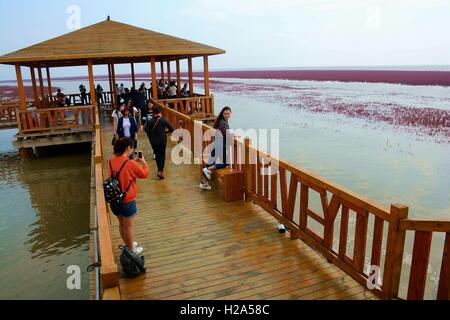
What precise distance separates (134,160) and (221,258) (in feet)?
5.80

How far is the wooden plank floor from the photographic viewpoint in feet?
13.4

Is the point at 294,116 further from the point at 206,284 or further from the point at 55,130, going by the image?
the point at 206,284

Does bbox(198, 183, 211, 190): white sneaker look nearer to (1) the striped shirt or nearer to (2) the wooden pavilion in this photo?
(1) the striped shirt

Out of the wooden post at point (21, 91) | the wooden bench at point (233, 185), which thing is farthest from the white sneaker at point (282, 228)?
the wooden post at point (21, 91)

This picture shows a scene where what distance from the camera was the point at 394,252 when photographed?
3.53 metres

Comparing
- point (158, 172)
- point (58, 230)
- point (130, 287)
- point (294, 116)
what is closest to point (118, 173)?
point (130, 287)

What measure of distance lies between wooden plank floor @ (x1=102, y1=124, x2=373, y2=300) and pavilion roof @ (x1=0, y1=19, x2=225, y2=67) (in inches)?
381

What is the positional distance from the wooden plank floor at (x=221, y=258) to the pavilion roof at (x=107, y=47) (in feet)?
31.7

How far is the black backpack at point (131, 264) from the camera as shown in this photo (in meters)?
4.39

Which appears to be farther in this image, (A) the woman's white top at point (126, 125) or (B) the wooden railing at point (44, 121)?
(B) the wooden railing at point (44, 121)

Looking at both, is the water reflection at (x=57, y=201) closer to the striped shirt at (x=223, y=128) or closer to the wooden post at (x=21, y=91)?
the wooden post at (x=21, y=91)

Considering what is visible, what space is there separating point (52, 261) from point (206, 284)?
4541 millimetres

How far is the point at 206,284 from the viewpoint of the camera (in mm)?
4254

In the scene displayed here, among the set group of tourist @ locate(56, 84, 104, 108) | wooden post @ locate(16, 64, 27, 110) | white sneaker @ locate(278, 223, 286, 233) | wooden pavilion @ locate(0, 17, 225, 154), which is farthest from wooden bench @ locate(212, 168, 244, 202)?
group of tourist @ locate(56, 84, 104, 108)
